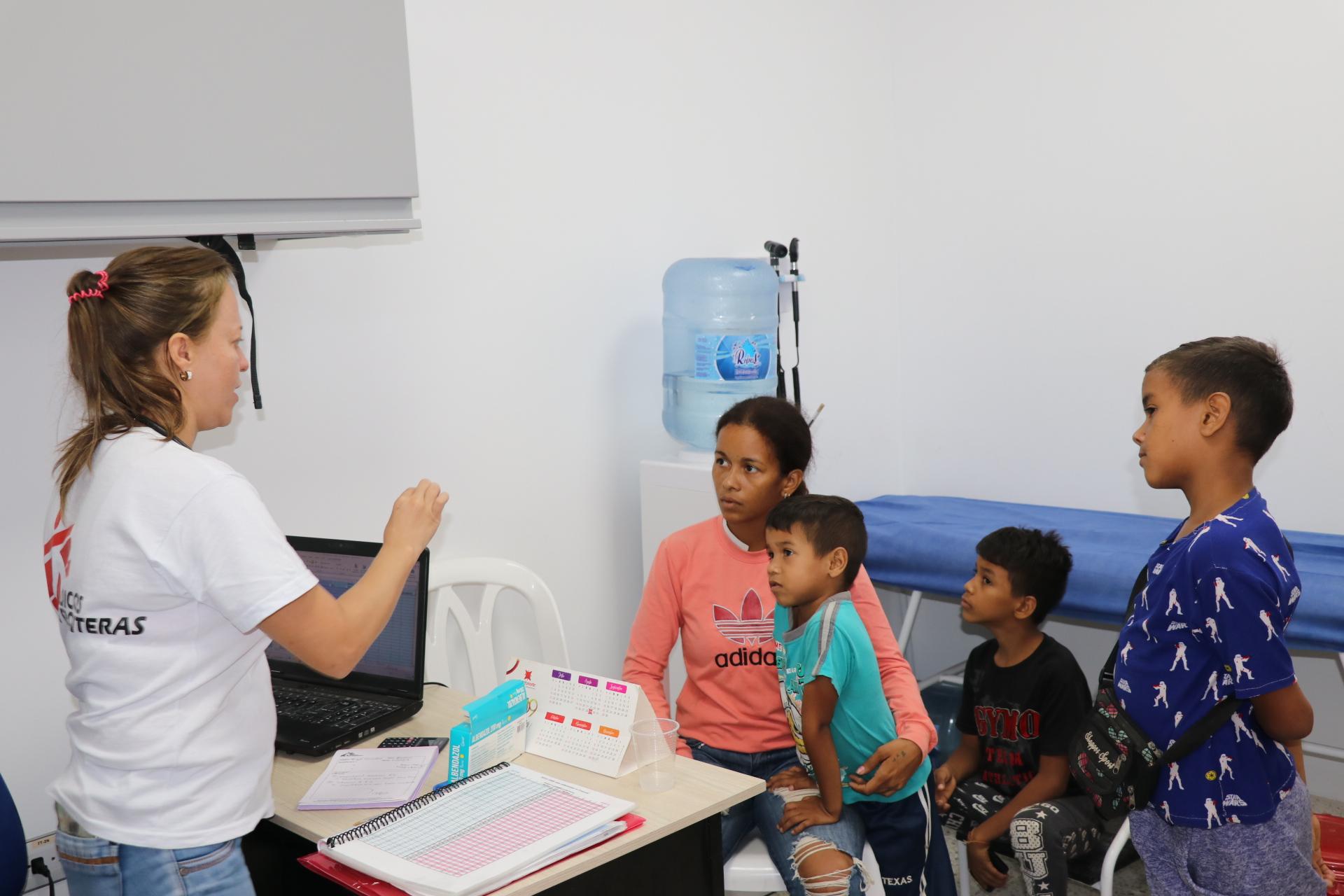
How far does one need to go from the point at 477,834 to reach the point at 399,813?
0.13 m

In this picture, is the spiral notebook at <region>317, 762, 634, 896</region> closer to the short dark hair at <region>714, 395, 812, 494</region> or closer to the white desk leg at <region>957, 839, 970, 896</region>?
the short dark hair at <region>714, 395, 812, 494</region>

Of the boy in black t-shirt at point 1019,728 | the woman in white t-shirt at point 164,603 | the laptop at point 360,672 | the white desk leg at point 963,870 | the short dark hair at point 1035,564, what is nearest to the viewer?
the woman in white t-shirt at point 164,603

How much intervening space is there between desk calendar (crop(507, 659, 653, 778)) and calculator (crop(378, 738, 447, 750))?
14 centimetres

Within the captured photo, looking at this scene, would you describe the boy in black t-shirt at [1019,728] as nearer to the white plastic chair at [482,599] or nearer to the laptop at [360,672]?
the white plastic chair at [482,599]

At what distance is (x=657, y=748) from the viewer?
165cm

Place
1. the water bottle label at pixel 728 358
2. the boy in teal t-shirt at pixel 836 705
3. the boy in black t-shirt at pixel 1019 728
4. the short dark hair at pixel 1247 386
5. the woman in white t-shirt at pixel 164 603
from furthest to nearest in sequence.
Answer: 1. the water bottle label at pixel 728 358
2. the boy in black t-shirt at pixel 1019 728
3. the boy in teal t-shirt at pixel 836 705
4. the short dark hair at pixel 1247 386
5. the woman in white t-shirt at pixel 164 603

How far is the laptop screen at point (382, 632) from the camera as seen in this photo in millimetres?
2002

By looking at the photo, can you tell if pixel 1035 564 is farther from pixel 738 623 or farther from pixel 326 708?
pixel 326 708

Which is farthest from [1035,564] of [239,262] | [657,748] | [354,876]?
[239,262]

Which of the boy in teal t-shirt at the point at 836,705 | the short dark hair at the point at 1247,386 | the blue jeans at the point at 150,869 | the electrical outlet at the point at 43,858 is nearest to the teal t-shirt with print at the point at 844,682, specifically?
the boy in teal t-shirt at the point at 836,705

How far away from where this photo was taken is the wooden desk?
1472mm

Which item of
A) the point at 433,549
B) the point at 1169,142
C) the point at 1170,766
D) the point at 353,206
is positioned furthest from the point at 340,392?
the point at 1169,142

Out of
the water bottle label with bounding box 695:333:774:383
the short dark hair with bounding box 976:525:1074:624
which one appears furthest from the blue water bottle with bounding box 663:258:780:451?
the short dark hair with bounding box 976:525:1074:624

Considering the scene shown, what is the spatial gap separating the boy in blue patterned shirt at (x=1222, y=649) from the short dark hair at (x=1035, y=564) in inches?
29.6
